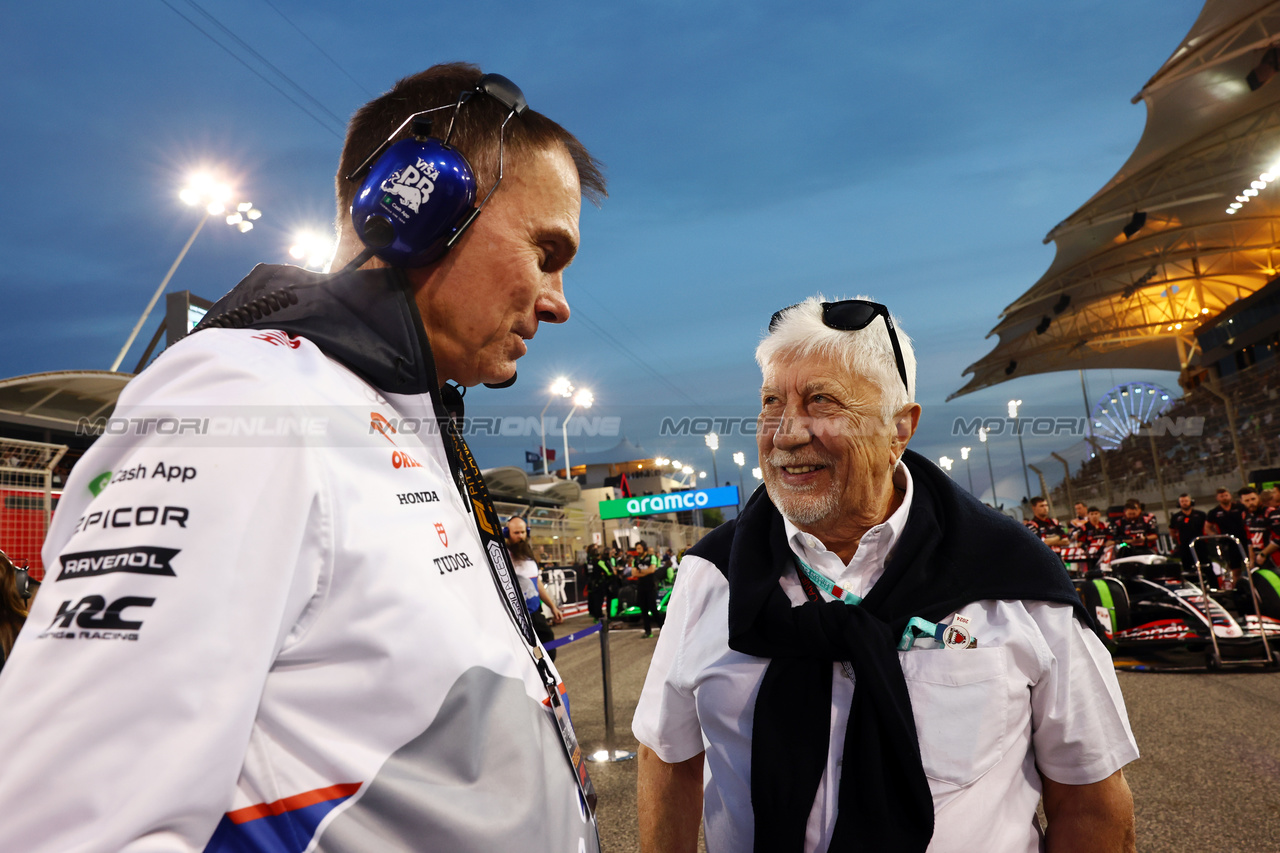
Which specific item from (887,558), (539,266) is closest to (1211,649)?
(887,558)

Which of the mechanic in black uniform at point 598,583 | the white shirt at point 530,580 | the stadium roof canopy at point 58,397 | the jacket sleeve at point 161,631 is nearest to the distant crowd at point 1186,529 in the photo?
the white shirt at point 530,580

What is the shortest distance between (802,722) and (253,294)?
1541mm

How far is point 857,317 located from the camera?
2.13 metres

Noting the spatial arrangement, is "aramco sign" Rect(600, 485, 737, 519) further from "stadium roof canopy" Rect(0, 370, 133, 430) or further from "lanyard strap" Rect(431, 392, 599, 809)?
"lanyard strap" Rect(431, 392, 599, 809)

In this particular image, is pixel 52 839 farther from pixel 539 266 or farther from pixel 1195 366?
pixel 1195 366

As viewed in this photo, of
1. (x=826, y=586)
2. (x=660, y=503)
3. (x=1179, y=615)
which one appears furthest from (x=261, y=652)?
(x=660, y=503)

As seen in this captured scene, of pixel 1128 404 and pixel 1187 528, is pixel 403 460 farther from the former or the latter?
pixel 1128 404

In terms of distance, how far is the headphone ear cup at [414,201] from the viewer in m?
1.18

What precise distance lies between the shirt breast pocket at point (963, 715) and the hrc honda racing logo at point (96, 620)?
1.63 m

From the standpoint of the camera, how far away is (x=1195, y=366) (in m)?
39.2

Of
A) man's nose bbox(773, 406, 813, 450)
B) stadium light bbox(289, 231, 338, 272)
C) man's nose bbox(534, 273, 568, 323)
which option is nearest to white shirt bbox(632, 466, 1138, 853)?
man's nose bbox(773, 406, 813, 450)

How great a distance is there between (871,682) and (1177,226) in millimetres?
32569

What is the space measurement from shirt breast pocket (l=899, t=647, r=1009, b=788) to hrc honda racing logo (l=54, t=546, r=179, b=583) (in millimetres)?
1617

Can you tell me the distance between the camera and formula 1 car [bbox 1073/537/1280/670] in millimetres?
7594
